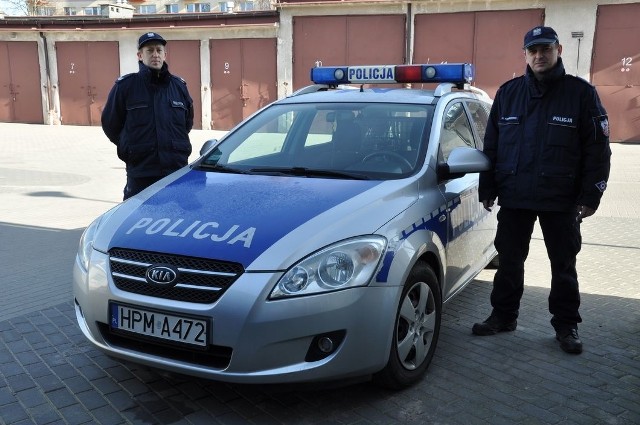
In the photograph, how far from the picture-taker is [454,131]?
13.4 ft

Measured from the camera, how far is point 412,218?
10.3 feet

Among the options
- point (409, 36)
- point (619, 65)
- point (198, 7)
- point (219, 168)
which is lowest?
point (219, 168)

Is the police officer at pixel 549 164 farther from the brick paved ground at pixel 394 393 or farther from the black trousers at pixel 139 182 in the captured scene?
the black trousers at pixel 139 182

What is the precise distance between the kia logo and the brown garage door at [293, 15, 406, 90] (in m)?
18.1

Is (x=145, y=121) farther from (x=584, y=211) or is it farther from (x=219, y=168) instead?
(x=584, y=211)

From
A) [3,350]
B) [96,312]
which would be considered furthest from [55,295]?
[96,312]

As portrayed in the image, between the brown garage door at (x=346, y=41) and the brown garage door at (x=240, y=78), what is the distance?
109 centimetres

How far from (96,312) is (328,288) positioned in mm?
1179

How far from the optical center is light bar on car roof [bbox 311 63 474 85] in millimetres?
4363

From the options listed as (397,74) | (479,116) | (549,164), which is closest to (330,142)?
(397,74)

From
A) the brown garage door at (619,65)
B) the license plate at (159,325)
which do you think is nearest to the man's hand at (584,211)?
the license plate at (159,325)

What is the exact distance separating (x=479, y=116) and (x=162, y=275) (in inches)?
120

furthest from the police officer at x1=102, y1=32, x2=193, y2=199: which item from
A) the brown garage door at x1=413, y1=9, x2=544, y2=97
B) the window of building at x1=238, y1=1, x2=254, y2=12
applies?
the window of building at x1=238, y1=1, x2=254, y2=12

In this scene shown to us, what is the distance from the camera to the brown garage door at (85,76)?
24.2 meters
